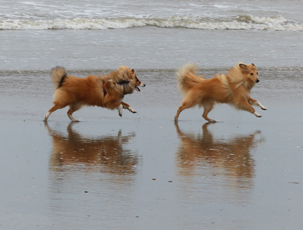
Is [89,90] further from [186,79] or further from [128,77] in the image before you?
[186,79]

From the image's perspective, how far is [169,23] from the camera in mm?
23844

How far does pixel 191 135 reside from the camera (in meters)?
8.45

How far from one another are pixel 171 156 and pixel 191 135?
146 cm

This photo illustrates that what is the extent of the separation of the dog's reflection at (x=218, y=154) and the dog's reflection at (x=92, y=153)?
2.17 feet

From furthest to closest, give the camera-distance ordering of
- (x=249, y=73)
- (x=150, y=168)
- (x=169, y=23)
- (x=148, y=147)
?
(x=169, y=23) → (x=249, y=73) → (x=148, y=147) → (x=150, y=168)

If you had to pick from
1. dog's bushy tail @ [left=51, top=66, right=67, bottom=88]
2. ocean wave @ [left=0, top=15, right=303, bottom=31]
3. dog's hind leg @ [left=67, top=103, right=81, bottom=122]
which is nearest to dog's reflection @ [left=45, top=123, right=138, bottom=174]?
dog's hind leg @ [left=67, top=103, right=81, bottom=122]

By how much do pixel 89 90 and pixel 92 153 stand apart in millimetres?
2622

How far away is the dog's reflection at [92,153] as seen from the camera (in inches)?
255

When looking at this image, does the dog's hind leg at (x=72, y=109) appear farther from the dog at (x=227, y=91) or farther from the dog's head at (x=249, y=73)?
the dog's head at (x=249, y=73)

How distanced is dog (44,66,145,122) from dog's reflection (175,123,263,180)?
150 centimetres

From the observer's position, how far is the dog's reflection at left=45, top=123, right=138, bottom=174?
6469 mm

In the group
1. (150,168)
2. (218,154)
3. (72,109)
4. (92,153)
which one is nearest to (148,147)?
(92,153)

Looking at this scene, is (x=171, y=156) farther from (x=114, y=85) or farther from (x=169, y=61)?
(x=169, y=61)

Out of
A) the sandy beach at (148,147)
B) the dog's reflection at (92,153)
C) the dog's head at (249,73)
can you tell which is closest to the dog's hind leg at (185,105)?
the sandy beach at (148,147)
